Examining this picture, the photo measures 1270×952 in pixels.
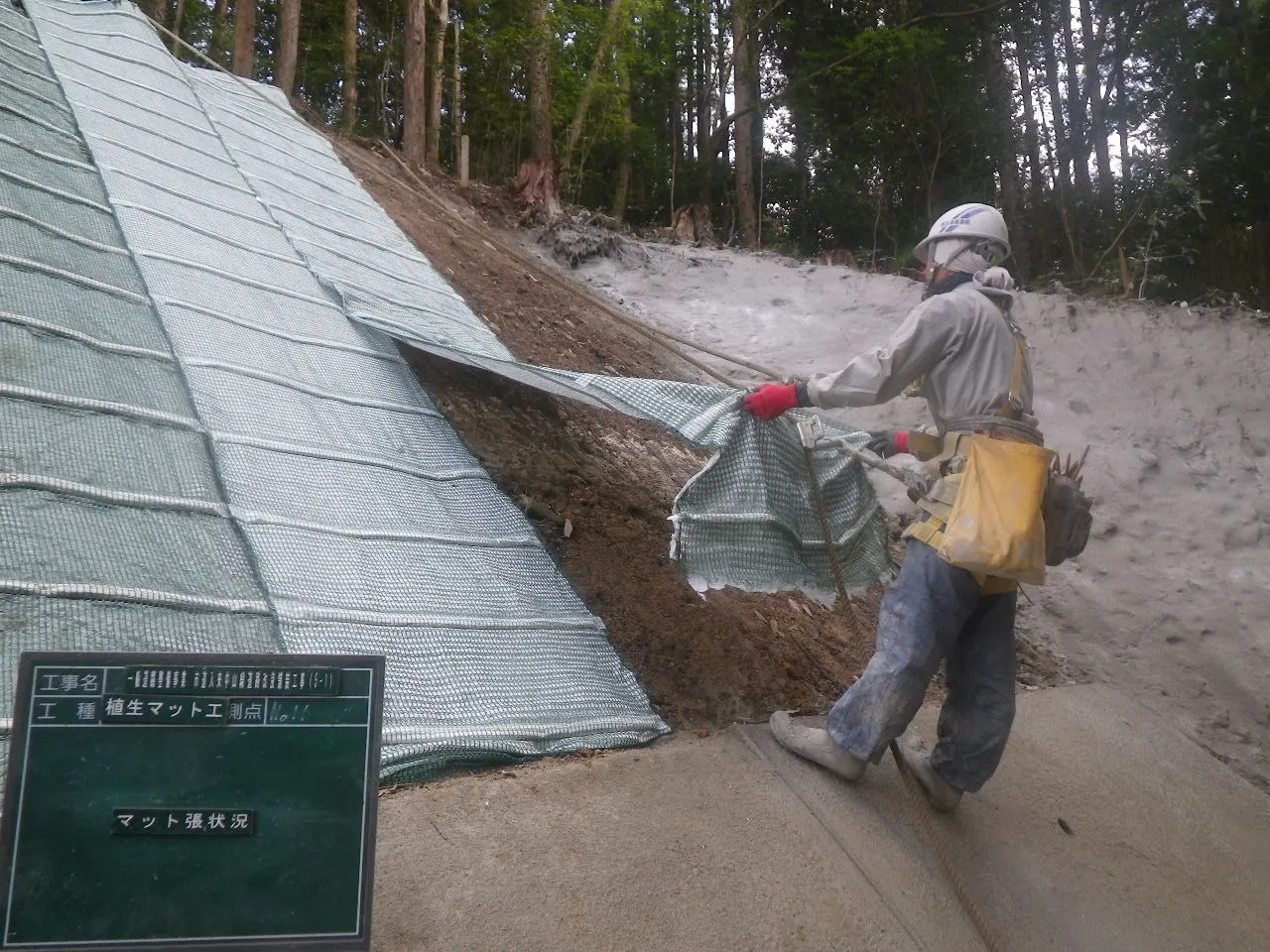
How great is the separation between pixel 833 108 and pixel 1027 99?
264 cm

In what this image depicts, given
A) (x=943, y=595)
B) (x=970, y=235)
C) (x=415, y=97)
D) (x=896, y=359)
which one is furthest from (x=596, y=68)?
(x=943, y=595)

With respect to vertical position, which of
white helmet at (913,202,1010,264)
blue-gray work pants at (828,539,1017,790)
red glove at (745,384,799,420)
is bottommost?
blue-gray work pants at (828,539,1017,790)

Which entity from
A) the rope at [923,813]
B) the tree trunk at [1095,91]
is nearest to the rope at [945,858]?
the rope at [923,813]

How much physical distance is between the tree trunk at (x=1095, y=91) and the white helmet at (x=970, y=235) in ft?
32.3

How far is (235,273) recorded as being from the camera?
4289 mm

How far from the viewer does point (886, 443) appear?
3.24m

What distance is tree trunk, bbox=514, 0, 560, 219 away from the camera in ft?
29.7

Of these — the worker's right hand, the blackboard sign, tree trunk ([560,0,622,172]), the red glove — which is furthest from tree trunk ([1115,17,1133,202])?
the blackboard sign

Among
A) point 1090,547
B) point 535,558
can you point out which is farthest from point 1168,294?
point 535,558

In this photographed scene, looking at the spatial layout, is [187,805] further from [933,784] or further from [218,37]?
[218,37]

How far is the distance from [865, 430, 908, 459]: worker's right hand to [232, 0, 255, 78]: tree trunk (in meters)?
8.65

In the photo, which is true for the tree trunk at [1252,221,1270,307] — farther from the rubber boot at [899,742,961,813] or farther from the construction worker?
the rubber boot at [899,742,961,813]

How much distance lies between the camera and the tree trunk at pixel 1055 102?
12359mm

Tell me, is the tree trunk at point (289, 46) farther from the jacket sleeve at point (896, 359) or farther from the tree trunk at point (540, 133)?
the jacket sleeve at point (896, 359)
